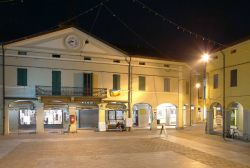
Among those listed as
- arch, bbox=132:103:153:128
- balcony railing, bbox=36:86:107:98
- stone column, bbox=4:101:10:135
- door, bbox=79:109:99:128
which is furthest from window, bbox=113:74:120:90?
stone column, bbox=4:101:10:135

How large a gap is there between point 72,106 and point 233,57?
14898 mm

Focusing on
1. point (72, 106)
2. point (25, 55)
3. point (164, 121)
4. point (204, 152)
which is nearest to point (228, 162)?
point (204, 152)

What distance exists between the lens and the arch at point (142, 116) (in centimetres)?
3519

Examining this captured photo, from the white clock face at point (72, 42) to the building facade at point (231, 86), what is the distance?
1257cm

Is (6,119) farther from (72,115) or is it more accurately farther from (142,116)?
(142,116)

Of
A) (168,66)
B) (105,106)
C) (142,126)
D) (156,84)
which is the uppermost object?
(168,66)

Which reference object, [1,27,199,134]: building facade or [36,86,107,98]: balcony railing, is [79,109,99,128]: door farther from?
[36,86,107,98]: balcony railing

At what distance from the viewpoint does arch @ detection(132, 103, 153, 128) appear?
115 feet

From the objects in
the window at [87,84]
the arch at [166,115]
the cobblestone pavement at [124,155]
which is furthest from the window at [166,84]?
the cobblestone pavement at [124,155]

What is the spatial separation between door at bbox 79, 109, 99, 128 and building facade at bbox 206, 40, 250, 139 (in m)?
11.7

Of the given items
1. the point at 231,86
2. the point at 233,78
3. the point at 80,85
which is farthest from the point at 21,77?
the point at 233,78

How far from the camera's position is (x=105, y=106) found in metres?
30.5

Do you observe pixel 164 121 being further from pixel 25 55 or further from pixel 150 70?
pixel 25 55

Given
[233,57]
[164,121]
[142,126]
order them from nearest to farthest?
1. [233,57]
2. [142,126]
3. [164,121]
